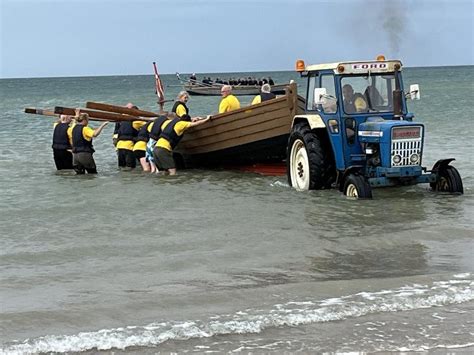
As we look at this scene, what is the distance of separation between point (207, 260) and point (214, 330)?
212 centimetres

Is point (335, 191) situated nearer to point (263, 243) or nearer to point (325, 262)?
point (263, 243)

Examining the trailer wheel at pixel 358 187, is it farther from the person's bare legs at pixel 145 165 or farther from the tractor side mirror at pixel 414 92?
the person's bare legs at pixel 145 165

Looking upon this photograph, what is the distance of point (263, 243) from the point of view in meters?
7.86

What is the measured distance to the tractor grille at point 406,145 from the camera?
984 centimetres

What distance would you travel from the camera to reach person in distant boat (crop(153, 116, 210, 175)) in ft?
46.6

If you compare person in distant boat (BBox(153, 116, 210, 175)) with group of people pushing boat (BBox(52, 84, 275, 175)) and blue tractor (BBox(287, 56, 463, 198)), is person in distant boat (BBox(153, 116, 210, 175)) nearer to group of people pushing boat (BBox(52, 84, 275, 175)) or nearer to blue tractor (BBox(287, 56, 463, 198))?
group of people pushing boat (BBox(52, 84, 275, 175))

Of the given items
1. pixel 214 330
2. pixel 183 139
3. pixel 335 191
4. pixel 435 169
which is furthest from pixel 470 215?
pixel 183 139

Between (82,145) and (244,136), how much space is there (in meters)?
3.22

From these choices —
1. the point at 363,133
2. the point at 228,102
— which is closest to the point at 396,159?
the point at 363,133

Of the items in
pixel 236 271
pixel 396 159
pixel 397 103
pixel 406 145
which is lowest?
pixel 236 271

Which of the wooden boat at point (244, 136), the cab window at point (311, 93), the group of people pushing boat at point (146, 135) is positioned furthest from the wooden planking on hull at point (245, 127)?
the cab window at point (311, 93)

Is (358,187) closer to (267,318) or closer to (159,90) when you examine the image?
(267,318)

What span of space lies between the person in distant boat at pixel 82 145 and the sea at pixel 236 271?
2.39 m

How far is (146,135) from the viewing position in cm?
1512
